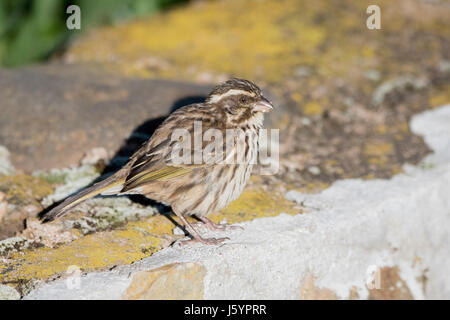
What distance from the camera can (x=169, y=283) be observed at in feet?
11.1

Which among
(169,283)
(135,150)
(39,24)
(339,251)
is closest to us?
(169,283)

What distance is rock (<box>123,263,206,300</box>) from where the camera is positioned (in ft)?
10.9

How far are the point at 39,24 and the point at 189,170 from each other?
3972 millimetres

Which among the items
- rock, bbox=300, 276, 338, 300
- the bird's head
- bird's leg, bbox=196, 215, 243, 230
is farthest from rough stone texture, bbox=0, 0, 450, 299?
the bird's head

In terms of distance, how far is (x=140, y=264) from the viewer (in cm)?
349

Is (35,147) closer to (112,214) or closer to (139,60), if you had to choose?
(112,214)

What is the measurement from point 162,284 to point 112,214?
3.09 ft

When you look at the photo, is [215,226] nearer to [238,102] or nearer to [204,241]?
[204,241]

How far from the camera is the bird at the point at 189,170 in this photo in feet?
13.4

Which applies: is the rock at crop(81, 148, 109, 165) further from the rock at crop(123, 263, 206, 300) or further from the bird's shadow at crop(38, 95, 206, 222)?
the rock at crop(123, 263, 206, 300)

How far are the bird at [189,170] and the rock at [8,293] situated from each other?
2.42ft

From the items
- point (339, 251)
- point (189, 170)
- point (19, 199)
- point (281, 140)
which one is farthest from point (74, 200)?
point (281, 140)

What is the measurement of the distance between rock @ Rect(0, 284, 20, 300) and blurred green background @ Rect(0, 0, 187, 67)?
4430mm
